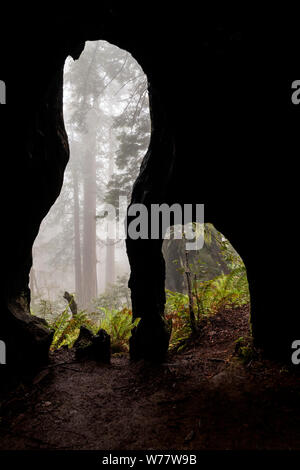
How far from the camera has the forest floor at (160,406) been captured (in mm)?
2412

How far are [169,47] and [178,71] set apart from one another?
0.31 meters

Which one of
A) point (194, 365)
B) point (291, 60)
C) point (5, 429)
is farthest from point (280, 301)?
point (5, 429)

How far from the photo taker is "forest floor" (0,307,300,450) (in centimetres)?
241

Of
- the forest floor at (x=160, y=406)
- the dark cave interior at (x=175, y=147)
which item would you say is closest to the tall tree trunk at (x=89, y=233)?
the dark cave interior at (x=175, y=147)

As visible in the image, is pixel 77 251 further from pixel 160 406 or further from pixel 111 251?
pixel 160 406

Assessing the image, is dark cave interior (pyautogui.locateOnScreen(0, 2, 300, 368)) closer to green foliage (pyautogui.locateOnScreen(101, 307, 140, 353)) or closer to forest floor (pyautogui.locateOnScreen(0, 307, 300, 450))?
forest floor (pyautogui.locateOnScreen(0, 307, 300, 450))

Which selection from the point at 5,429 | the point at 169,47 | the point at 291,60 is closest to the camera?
the point at 5,429

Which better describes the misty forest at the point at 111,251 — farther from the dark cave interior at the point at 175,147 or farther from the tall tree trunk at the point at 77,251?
the dark cave interior at the point at 175,147

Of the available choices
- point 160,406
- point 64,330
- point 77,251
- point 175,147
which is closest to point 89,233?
point 77,251

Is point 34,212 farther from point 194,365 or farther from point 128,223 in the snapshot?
point 194,365

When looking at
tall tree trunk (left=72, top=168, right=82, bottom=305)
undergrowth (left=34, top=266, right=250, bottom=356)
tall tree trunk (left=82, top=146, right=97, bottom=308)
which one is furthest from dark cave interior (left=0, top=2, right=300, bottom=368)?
tall tree trunk (left=72, top=168, right=82, bottom=305)

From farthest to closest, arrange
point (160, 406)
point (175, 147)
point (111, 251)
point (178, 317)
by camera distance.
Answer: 1. point (111, 251)
2. point (178, 317)
3. point (175, 147)
4. point (160, 406)

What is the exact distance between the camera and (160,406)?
3.14 meters

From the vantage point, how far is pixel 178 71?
11.1 feet
